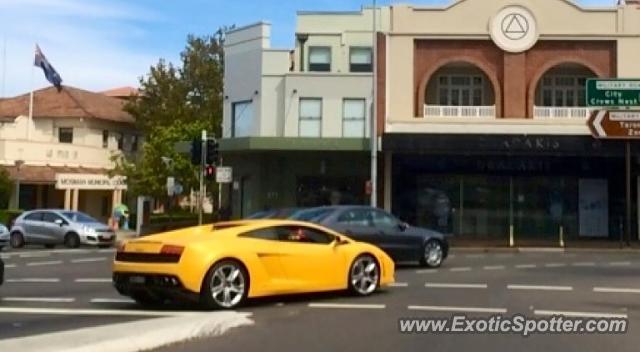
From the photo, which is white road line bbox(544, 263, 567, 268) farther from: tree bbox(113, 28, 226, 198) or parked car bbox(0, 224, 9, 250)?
tree bbox(113, 28, 226, 198)

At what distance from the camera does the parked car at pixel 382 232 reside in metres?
19.6

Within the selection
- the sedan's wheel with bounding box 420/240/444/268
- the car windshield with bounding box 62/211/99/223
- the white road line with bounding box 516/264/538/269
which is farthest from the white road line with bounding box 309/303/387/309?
the car windshield with bounding box 62/211/99/223

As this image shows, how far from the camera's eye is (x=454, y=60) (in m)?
37.5

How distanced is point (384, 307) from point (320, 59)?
2754 cm

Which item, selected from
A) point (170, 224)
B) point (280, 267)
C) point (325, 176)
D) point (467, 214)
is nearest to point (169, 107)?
point (170, 224)

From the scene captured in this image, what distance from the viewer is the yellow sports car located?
11.9m

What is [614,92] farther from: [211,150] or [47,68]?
[47,68]

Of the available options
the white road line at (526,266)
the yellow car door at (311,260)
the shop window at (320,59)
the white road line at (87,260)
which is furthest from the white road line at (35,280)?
the shop window at (320,59)

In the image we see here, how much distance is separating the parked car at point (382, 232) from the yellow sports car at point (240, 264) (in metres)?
5.31

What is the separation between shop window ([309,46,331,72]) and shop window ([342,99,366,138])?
204 cm

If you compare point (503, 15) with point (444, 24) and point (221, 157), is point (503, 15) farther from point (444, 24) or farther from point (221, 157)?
point (221, 157)

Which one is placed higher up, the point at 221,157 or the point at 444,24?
the point at 444,24

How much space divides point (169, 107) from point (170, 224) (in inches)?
828

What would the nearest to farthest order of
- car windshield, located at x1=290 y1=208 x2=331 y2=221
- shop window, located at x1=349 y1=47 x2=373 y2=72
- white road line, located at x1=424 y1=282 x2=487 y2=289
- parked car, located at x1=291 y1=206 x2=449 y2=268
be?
white road line, located at x1=424 y1=282 x2=487 y2=289
car windshield, located at x1=290 y1=208 x2=331 y2=221
parked car, located at x1=291 y1=206 x2=449 y2=268
shop window, located at x1=349 y1=47 x2=373 y2=72
